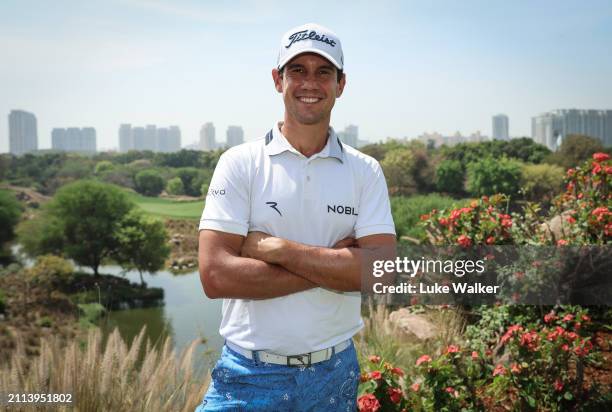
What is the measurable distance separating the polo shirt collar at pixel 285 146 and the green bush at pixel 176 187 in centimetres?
6885

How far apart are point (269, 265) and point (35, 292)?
42379mm

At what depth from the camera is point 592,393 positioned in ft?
11.0

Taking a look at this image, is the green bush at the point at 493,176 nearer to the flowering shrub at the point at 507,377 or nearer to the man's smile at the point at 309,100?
the flowering shrub at the point at 507,377

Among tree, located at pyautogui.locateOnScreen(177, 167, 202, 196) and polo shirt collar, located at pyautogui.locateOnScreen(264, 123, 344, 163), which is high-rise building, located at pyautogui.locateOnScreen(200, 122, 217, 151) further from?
polo shirt collar, located at pyautogui.locateOnScreen(264, 123, 344, 163)

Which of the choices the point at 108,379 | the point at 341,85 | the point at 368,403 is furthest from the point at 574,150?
the point at 108,379

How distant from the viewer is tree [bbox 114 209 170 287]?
4072cm

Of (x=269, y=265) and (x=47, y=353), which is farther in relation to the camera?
(x=47, y=353)

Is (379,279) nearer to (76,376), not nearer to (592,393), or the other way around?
(76,376)

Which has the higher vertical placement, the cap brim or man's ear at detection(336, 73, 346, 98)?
the cap brim

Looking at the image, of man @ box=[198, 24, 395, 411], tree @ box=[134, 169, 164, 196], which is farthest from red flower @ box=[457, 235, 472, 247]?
tree @ box=[134, 169, 164, 196]

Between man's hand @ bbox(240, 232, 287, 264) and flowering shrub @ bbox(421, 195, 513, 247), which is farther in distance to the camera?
flowering shrub @ bbox(421, 195, 513, 247)

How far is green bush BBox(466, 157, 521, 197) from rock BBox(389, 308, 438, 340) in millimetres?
50112

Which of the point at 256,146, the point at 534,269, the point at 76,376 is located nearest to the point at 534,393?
the point at 534,269

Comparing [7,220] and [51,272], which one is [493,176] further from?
[7,220]
